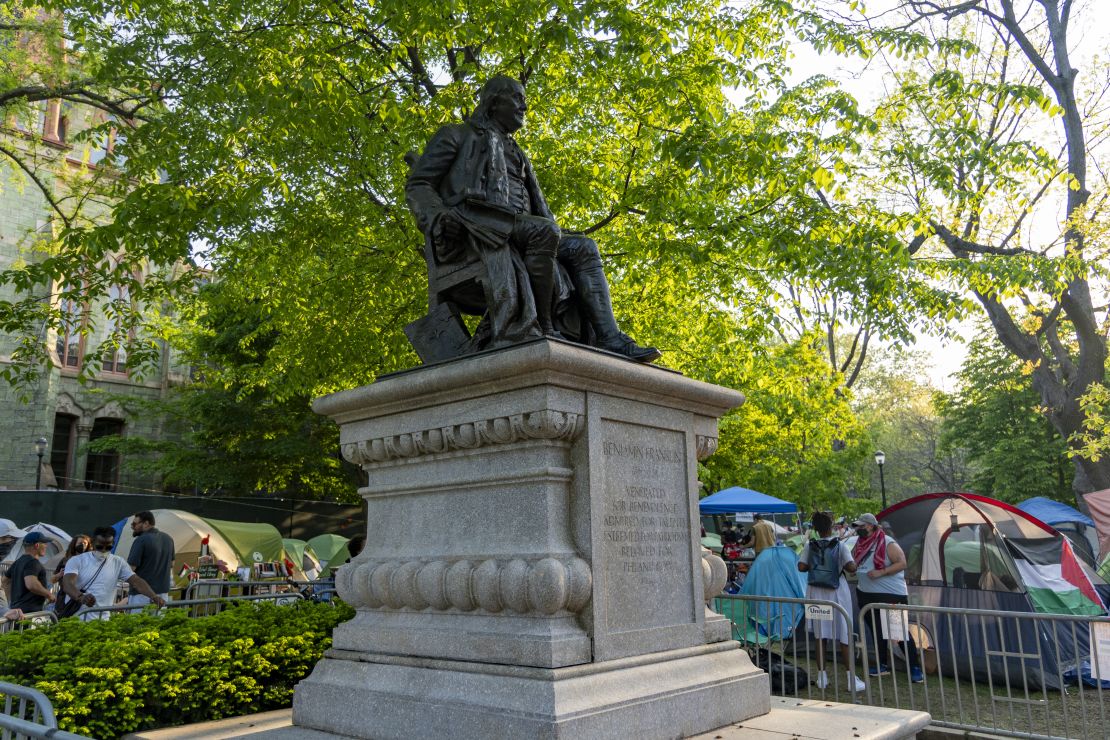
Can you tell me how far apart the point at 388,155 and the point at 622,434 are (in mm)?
8299

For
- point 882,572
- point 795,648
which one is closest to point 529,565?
point 795,648

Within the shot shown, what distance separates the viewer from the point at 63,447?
38312 mm

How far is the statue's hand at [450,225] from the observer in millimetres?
5156

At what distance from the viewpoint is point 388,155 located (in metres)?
11.8

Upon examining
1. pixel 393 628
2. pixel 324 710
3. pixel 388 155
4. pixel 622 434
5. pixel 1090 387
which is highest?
pixel 388 155

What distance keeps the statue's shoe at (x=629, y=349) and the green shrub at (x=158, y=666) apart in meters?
3.12

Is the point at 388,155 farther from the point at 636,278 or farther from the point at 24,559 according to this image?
the point at 24,559

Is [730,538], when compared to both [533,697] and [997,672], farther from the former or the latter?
[533,697]

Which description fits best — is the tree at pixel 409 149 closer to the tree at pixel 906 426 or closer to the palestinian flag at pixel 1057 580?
the palestinian flag at pixel 1057 580

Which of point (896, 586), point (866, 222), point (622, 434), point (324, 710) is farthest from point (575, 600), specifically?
point (866, 222)

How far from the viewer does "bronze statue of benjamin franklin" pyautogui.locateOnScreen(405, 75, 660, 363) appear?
5043mm

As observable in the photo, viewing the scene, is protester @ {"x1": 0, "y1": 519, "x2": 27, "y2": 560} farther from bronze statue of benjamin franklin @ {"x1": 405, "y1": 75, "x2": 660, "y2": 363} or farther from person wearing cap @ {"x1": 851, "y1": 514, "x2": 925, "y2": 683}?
person wearing cap @ {"x1": 851, "y1": 514, "x2": 925, "y2": 683}

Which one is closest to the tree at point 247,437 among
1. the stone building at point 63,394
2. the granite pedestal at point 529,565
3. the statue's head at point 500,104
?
the stone building at point 63,394

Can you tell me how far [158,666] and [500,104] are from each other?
415cm
